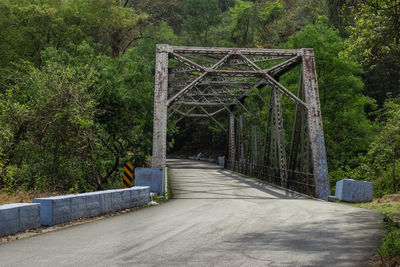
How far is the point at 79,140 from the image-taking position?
16.2 meters

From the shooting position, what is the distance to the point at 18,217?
7504 millimetres

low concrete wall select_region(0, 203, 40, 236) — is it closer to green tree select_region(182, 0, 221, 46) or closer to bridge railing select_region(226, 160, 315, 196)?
bridge railing select_region(226, 160, 315, 196)

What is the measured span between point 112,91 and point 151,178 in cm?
805

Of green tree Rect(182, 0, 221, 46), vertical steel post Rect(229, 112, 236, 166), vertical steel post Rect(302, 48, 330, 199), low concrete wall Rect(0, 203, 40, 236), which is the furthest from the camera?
green tree Rect(182, 0, 221, 46)

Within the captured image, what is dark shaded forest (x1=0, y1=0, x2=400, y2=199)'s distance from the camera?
14.8 m

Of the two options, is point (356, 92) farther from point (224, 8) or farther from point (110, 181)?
point (224, 8)

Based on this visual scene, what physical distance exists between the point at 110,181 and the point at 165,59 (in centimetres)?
963

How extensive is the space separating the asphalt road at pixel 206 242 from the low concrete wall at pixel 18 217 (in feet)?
1.60

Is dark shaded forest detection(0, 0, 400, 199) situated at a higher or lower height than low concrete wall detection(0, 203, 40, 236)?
higher

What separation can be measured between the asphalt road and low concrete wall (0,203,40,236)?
487mm

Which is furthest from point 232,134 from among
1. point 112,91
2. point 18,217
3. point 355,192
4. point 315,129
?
point 18,217

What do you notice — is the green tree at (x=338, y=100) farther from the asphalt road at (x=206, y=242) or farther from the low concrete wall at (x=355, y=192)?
the asphalt road at (x=206, y=242)

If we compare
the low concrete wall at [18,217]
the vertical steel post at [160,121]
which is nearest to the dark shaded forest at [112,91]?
the vertical steel post at [160,121]

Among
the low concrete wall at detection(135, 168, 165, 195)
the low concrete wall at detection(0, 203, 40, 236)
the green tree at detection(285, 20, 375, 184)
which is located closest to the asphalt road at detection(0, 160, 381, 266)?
the low concrete wall at detection(0, 203, 40, 236)
